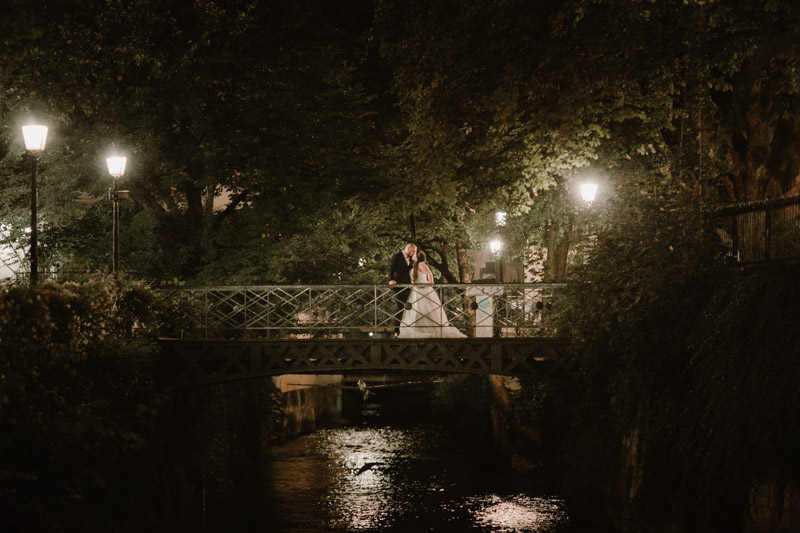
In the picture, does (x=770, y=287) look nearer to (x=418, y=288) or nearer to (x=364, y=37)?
(x=418, y=288)

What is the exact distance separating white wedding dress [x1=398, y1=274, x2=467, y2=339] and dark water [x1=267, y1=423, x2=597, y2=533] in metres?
3.59

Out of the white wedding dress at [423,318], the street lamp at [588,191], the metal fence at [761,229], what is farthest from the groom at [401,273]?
the metal fence at [761,229]

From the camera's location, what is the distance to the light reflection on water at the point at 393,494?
17641 mm

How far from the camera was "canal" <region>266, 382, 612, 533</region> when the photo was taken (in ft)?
57.9

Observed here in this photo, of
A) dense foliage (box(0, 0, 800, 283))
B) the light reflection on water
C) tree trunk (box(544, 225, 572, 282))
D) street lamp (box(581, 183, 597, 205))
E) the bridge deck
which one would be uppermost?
dense foliage (box(0, 0, 800, 283))

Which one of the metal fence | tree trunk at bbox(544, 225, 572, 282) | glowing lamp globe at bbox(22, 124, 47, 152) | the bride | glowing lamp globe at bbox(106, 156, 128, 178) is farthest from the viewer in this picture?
tree trunk at bbox(544, 225, 572, 282)

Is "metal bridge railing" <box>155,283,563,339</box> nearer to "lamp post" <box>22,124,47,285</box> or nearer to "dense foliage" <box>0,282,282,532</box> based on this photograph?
"dense foliage" <box>0,282,282,532</box>

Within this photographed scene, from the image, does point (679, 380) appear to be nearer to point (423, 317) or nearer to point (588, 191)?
point (423, 317)

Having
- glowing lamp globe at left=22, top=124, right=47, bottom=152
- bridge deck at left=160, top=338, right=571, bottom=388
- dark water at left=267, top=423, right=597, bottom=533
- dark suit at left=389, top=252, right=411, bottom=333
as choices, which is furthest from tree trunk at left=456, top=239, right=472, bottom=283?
glowing lamp globe at left=22, top=124, right=47, bottom=152

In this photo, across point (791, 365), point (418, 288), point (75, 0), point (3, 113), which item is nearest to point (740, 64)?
point (418, 288)

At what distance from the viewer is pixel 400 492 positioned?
2053 centimetres

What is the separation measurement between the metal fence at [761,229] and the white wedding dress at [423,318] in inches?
223

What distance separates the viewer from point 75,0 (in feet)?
68.1

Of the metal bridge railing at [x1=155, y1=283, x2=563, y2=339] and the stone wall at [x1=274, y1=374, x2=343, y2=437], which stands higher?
the metal bridge railing at [x1=155, y1=283, x2=563, y2=339]
